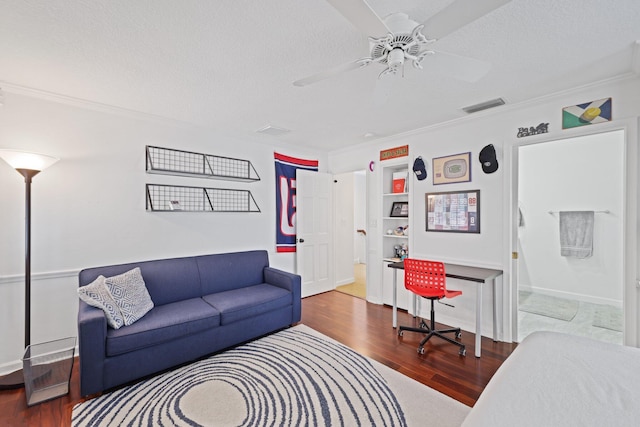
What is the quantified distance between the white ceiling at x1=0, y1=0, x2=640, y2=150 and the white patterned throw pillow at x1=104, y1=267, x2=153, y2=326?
171 cm

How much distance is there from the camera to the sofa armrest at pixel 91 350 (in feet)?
6.57

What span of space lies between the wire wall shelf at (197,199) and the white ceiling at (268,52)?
897mm

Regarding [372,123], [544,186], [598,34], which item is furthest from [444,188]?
[544,186]

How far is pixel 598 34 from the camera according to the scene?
1.71m

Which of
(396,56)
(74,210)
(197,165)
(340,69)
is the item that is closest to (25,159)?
(74,210)

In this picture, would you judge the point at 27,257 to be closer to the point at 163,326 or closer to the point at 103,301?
the point at 103,301

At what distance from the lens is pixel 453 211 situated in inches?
132

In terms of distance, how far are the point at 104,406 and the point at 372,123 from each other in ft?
11.9

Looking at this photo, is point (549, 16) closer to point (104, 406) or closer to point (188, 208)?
point (188, 208)

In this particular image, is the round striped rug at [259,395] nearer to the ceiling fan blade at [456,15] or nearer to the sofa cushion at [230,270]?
the sofa cushion at [230,270]

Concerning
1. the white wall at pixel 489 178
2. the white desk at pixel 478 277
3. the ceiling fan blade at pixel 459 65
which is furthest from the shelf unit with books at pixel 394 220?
the ceiling fan blade at pixel 459 65

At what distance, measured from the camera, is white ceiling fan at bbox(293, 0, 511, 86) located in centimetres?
116

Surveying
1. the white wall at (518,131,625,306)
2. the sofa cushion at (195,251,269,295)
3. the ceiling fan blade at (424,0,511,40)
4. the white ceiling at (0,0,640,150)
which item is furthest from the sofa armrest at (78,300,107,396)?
the white wall at (518,131,625,306)

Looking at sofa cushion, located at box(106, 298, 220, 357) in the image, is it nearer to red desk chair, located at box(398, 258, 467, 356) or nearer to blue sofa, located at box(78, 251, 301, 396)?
blue sofa, located at box(78, 251, 301, 396)
